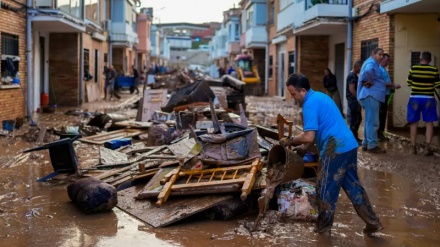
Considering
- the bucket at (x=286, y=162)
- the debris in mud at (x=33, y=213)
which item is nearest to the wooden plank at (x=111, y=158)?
the debris in mud at (x=33, y=213)

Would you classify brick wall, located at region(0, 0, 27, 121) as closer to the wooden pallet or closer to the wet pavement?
the wet pavement

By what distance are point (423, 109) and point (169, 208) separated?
19.7ft

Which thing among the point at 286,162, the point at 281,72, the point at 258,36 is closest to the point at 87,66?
the point at 281,72

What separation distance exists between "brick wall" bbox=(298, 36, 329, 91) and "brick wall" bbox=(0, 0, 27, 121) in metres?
11.6

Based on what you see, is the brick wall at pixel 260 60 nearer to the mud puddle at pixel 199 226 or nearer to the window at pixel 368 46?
the window at pixel 368 46

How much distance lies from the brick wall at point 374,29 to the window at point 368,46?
0.10 meters

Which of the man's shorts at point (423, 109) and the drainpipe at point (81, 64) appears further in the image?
the drainpipe at point (81, 64)

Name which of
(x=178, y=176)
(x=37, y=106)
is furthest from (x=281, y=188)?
(x=37, y=106)

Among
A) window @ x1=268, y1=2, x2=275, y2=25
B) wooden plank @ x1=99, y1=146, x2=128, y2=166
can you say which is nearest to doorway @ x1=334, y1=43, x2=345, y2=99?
window @ x1=268, y1=2, x2=275, y2=25

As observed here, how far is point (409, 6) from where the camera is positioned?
1298cm

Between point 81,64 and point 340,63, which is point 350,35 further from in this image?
point 81,64

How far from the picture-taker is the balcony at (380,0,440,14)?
1253cm

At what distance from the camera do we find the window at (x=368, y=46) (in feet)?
51.1

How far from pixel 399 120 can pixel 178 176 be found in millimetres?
8877
